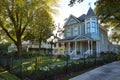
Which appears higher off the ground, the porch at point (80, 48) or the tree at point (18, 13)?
the tree at point (18, 13)

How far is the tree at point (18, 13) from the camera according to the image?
85.3ft

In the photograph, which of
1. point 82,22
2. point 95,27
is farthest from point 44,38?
point 95,27

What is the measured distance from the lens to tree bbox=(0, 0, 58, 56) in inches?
1023

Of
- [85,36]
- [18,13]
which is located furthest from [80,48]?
[18,13]

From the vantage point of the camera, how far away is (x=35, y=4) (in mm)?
26391

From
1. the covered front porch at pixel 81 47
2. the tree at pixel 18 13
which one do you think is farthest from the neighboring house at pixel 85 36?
the tree at pixel 18 13

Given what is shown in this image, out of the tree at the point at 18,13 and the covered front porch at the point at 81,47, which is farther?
the covered front porch at the point at 81,47

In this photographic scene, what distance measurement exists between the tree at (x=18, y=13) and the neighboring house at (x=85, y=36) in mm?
7963

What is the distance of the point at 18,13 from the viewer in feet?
88.5

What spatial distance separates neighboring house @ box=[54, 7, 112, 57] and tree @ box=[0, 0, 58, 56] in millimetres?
7963

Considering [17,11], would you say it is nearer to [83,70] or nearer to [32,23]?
[32,23]

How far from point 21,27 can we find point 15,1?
5.04 metres

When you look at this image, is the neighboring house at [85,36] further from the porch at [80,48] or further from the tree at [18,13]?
the tree at [18,13]

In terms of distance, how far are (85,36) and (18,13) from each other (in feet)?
38.0
